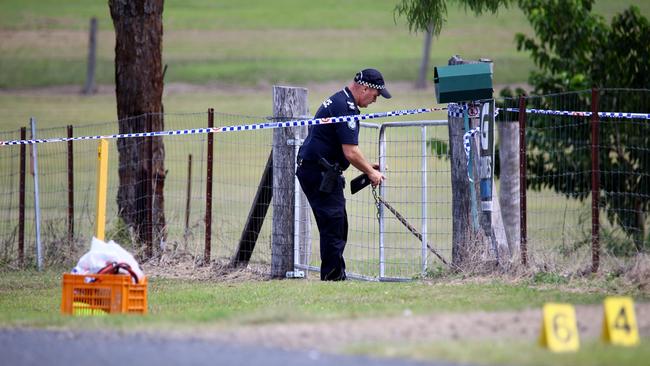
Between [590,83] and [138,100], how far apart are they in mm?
7360

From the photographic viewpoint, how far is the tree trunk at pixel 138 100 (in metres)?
15.2

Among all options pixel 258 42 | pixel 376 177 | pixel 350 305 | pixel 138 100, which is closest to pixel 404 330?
pixel 350 305

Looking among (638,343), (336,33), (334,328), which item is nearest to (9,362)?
(334,328)

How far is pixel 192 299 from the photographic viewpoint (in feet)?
36.3

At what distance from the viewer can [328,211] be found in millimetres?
12039

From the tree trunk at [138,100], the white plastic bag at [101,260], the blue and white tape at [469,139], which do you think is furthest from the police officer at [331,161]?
the tree trunk at [138,100]

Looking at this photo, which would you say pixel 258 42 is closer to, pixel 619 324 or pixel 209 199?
pixel 209 199

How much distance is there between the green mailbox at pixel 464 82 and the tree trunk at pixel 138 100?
4938 millimetres

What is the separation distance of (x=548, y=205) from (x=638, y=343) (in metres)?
15.6

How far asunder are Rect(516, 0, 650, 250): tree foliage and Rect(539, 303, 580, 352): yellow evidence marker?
9451mm

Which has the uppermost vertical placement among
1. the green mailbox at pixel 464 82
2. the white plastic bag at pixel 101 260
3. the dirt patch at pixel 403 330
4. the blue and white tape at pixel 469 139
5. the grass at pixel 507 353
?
the green mailbox at pixel 464 82

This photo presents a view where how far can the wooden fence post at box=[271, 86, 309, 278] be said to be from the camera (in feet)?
43.3

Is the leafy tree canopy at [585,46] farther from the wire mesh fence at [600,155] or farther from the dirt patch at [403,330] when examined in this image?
the dirt patch at [403,330]

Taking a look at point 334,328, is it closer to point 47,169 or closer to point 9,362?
point 9,362
